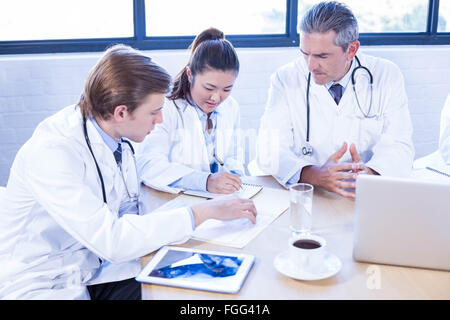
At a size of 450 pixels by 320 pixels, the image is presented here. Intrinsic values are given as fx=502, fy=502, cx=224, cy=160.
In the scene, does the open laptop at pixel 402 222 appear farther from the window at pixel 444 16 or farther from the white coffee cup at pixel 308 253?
the window at pixel 444 16

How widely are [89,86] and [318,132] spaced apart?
953mm

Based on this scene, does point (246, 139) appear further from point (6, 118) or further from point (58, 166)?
point (58, 166)

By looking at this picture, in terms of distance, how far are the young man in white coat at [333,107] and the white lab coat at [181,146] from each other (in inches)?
6.7

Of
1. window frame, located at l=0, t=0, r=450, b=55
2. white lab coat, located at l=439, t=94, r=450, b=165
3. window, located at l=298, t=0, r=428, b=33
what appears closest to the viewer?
white lab coat, located at l=439, t=94, r=450, b=165

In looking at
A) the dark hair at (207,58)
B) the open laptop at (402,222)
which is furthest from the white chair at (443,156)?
the open laptop at (402,222)

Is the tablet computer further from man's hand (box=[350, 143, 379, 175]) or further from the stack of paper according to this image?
man's hand (box=[350, 143, 379, 175])

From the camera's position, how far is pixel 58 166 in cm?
123

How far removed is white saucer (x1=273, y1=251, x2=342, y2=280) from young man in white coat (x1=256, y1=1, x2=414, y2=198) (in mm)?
598

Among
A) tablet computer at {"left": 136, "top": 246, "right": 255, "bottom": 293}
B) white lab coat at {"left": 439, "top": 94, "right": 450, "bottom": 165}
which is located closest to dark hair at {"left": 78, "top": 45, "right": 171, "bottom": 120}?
tablet computer at {"left": 136, "top": 246, "right": 255, "bottom": 293}

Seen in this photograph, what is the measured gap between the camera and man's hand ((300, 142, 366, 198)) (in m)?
1.54

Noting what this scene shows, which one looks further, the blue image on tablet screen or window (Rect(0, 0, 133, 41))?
window (Rect(0, 0, 133, 41))

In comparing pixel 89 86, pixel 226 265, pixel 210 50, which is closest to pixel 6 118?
pixel 210 50

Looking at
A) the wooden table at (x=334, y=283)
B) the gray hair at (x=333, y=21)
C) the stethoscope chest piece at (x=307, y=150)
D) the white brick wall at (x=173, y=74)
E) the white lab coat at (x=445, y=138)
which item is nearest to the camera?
the wooden table at (x=334, y=283)

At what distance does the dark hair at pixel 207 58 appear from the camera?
1852 mm
